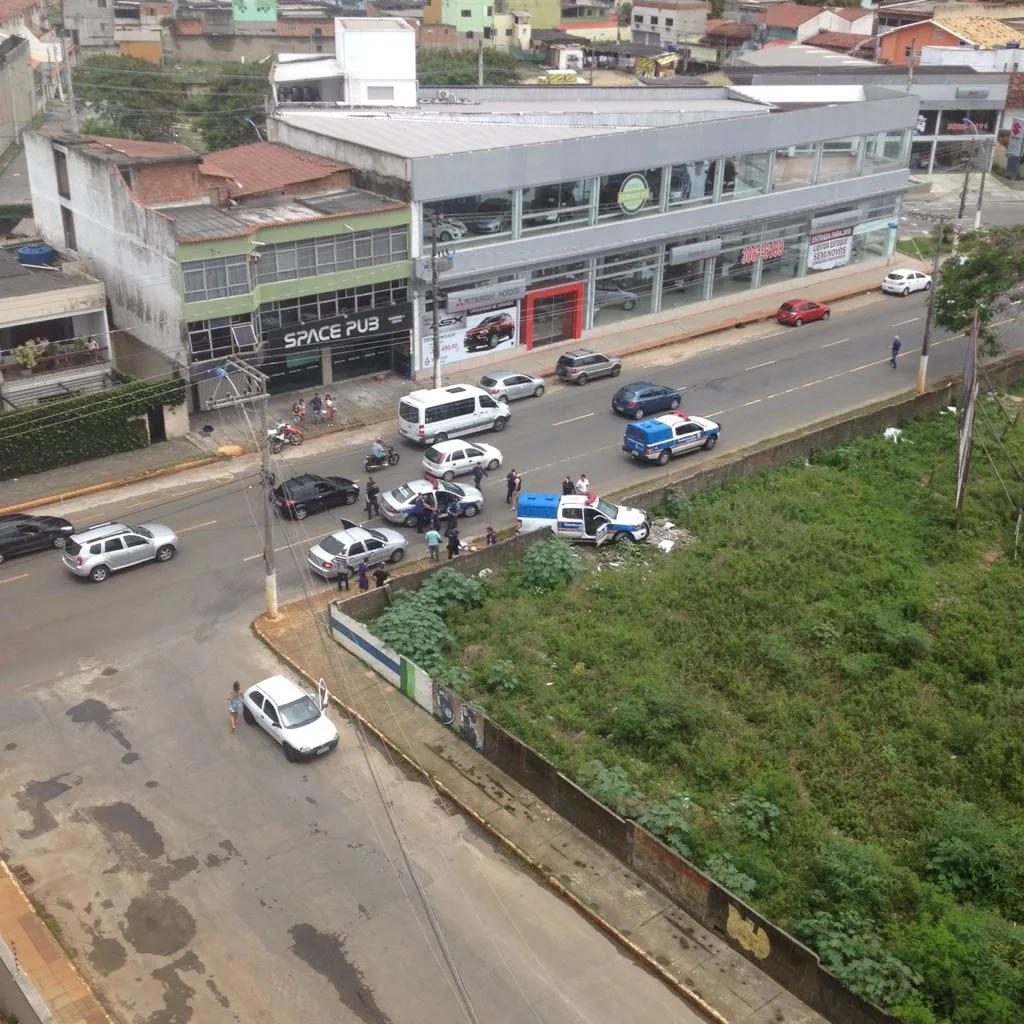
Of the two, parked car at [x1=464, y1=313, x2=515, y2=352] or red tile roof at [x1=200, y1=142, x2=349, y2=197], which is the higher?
red tile roof at [x1=200, y1=142, x2=349, y2=197]

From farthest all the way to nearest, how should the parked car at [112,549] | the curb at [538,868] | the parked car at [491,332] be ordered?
the parked car at [491,332] < the parked car at [112,549] < the curb at [538,868]

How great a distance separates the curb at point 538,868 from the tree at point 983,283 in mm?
29868

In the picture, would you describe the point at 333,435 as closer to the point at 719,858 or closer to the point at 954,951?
the point at 719,858

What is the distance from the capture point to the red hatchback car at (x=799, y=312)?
179 feet

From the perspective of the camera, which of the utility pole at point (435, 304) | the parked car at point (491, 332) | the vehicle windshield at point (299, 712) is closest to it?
the vehicle windshield at point (299, 712)

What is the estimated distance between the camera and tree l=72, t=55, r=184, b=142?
89500 millimetres

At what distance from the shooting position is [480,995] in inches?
787

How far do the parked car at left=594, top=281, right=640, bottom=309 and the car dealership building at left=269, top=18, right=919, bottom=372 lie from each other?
0.10 meters

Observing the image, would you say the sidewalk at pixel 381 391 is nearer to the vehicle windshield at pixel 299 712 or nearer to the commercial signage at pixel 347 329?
the commercial signage at pixel 347 329

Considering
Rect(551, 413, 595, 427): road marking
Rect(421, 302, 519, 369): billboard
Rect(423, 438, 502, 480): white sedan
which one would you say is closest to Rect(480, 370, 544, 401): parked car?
Rect(551, 413, 595, 427): road marking

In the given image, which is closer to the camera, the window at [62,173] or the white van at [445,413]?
the white van at [445,413]

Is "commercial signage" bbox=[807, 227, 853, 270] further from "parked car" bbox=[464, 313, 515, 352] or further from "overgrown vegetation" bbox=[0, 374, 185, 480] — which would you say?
"overgrown vegetation" bbox=[0, 374, 185, 480]

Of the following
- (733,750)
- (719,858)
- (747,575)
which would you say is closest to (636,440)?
(747,575)

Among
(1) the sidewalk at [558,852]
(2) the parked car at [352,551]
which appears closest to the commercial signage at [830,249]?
(2) the parked car at [352,551]
